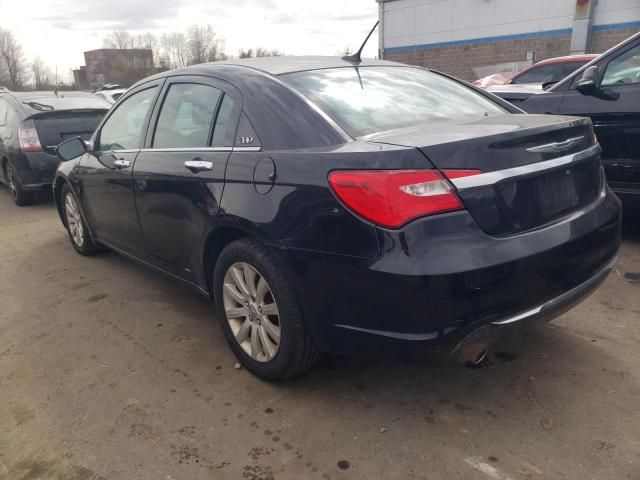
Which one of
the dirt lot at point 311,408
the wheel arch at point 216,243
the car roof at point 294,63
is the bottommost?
the dirt lot at point 311,408

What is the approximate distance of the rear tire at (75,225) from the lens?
4.88 metres

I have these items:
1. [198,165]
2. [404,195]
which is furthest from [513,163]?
[198,165]

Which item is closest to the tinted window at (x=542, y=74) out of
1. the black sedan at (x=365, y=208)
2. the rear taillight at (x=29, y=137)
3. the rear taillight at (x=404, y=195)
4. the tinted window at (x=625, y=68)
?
the tinted window at (x=625, y=68)

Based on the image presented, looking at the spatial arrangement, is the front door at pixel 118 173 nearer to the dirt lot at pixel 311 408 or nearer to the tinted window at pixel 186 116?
the tinted window at pixel 186 116

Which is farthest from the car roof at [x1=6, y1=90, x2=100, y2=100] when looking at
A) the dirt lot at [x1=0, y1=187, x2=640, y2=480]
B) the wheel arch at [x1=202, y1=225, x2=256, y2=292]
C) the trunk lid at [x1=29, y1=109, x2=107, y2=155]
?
the wheel arch at [x1=202, y1=225, x2=256, y2=292]

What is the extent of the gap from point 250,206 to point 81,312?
201 cm

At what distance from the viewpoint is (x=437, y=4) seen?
19.5 m

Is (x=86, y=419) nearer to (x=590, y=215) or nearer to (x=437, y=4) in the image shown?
(x=590, y=215)

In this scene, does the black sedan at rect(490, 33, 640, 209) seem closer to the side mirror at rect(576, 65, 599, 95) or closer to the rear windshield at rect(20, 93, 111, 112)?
the side mirror at rect(576, 65, 599, 95)

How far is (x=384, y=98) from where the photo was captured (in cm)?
282

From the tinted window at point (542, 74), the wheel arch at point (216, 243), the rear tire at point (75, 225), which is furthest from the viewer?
the tinted window at point (542, 74)

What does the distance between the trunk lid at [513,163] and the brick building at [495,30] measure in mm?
15118

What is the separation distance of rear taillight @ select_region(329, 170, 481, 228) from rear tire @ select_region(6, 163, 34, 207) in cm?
674

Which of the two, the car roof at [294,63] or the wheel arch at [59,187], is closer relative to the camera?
the car roof at [294,63]
